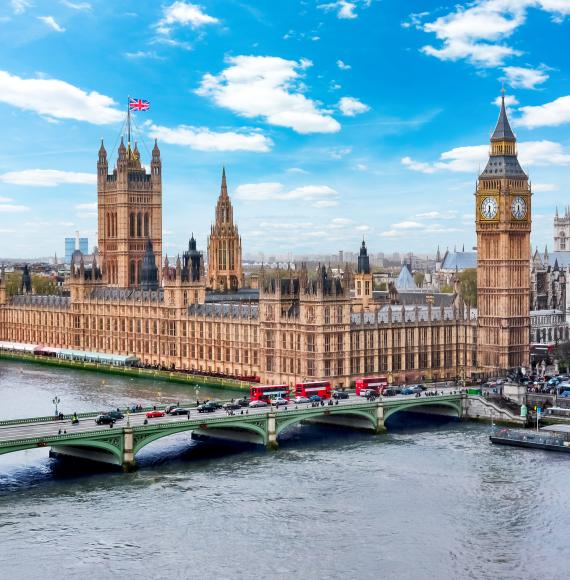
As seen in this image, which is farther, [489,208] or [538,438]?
[489,208]

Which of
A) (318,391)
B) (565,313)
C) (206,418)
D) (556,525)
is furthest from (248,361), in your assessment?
(556,525)

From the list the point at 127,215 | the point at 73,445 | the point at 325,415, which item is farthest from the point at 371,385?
the point at 127,215

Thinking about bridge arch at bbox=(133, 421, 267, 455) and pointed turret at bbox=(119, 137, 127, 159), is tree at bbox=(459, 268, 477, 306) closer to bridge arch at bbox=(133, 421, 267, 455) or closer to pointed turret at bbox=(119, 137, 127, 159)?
pointed turret at bbox=(119, 137, 127, 159)

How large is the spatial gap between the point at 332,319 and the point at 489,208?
69.0ft

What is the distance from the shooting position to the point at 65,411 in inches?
3824

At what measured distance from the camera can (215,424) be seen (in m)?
78.9

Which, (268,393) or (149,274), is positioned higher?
(149,274)

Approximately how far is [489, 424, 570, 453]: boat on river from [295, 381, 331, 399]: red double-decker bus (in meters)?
16.9

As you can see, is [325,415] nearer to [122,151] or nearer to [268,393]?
[268,393]

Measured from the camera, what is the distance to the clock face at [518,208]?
11244cm

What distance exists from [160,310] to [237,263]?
25448mm

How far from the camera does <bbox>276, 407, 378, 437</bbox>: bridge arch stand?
83.7 meters

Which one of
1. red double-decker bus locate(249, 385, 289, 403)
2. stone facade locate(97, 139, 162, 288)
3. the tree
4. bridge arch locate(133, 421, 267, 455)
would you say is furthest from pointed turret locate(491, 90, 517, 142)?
stone facade locate(97, 139, 162, 288)

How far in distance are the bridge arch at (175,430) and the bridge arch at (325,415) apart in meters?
1.88
